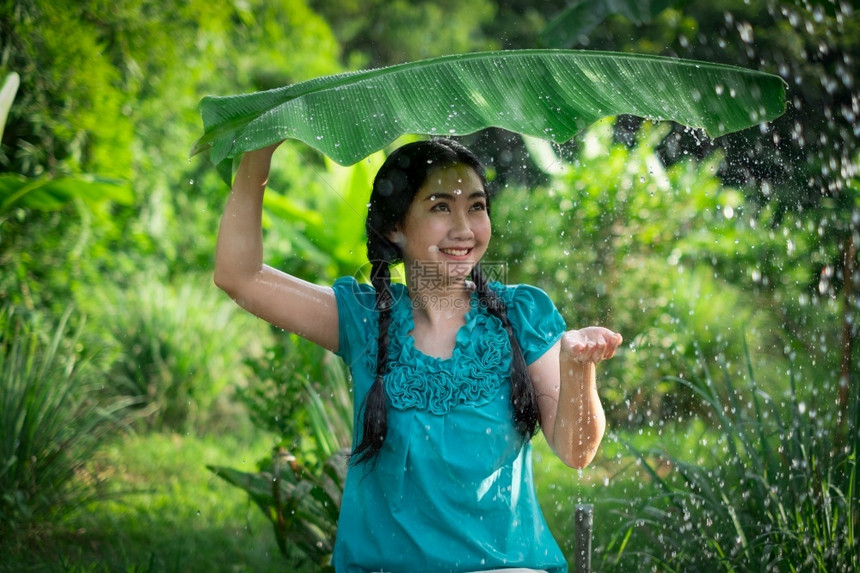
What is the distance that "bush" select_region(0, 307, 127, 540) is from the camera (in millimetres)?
3863

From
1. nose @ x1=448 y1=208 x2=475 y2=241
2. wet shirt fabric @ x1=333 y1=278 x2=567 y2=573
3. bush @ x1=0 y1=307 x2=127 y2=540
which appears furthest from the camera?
bush @ x1=0 y1=307 x2=127 y2=540

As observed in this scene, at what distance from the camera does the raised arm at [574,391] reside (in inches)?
73.4

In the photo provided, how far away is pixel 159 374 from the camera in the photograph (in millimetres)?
6605

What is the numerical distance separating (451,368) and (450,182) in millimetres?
471

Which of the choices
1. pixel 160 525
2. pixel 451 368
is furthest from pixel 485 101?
pixel 160 525

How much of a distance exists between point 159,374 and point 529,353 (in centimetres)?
495

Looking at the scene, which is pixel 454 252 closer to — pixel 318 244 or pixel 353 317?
pixel 353 317

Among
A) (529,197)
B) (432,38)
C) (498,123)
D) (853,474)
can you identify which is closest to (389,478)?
(498,123)

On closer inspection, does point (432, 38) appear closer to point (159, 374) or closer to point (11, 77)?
point (159, 374)

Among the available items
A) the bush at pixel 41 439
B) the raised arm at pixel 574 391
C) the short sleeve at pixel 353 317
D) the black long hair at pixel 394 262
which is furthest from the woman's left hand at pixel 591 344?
the bush at pixel 41 439

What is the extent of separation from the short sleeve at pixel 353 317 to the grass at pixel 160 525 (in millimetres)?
1207

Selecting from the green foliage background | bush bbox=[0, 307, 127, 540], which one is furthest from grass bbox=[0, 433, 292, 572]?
bush bbox=[0, 307, 127, 540]

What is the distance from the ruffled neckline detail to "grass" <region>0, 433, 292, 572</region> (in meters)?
1.31

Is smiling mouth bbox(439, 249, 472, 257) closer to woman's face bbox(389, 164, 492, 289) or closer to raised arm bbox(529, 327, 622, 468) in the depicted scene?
woman's face bbox(389, 164, 492, 289)
